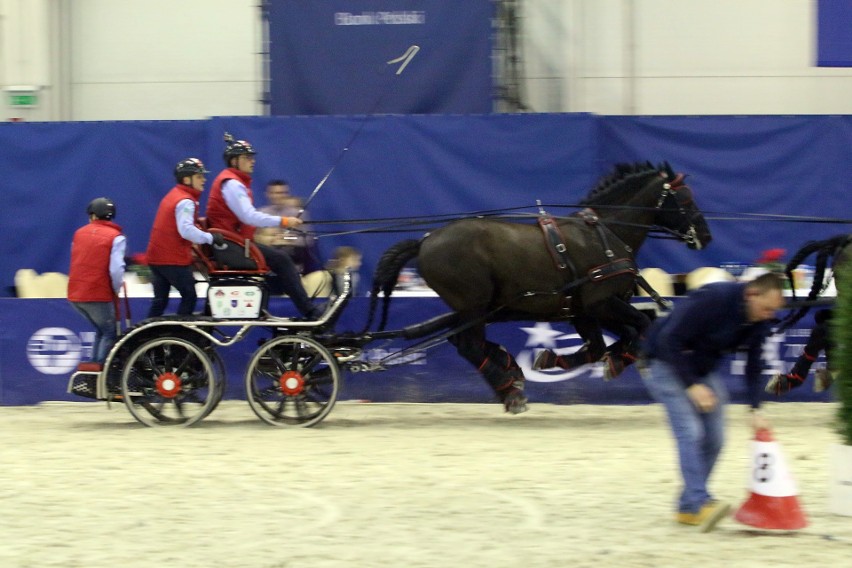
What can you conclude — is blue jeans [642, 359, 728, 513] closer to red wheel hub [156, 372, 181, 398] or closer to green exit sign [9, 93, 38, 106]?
red wheel hub [156, 372, 181, 398]

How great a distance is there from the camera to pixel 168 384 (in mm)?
10281

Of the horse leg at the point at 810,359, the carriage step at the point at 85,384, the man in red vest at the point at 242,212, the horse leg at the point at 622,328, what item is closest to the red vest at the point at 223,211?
the man in red vest at the point at 242,212

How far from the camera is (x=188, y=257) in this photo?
10430 mm

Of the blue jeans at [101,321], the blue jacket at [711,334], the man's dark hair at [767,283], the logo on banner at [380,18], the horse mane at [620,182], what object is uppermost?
the logo on banner at [380,18]

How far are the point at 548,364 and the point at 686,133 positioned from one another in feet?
13.7

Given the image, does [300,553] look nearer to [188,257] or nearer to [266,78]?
[188,257]

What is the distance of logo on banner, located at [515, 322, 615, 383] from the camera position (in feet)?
37.9

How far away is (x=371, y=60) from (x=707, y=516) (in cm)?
858

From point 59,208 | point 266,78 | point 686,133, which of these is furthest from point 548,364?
point 59,208

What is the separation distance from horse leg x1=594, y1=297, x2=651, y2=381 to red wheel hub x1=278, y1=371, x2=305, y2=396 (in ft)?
8.06

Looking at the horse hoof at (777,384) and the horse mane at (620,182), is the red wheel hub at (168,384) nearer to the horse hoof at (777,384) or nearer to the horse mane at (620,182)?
the horse mane at (620,182)

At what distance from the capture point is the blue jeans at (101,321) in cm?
1059

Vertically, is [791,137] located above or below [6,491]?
above

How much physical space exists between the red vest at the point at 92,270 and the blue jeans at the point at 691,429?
18.3ft
